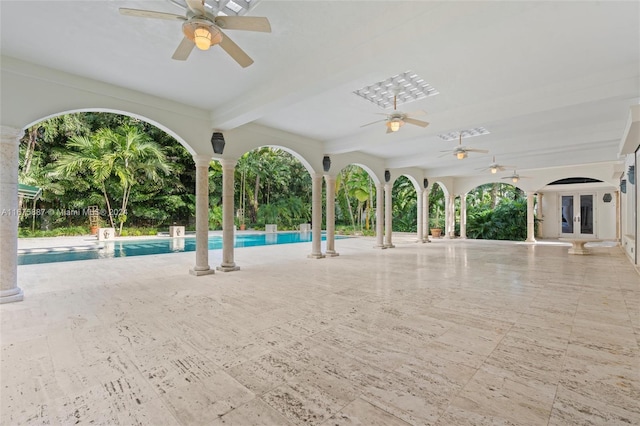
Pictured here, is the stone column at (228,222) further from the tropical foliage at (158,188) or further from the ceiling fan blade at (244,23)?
the tropical foliage at (158,188)

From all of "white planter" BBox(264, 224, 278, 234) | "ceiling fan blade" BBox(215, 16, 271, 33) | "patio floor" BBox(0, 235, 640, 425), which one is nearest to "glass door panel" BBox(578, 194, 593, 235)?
"patio floor" BBox(0, 235, 640, 425)

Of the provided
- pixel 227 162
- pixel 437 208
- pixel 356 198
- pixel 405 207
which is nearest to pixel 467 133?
pixel 227 162

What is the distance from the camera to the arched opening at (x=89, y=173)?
13.8 m

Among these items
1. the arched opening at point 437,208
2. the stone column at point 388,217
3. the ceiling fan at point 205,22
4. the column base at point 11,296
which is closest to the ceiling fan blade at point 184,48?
the ceiling fan at point 205,22

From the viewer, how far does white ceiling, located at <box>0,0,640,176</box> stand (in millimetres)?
3266

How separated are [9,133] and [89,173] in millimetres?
12846

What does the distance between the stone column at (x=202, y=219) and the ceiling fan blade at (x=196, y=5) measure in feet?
13.4

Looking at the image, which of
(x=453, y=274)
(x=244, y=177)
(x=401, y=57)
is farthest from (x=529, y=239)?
(x=244, y=177)

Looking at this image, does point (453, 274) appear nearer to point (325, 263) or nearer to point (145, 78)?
point (325, 263)

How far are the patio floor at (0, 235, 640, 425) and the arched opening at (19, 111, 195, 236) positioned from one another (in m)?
10.2

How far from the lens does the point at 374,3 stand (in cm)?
324

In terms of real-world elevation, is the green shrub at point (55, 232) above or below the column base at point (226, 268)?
above

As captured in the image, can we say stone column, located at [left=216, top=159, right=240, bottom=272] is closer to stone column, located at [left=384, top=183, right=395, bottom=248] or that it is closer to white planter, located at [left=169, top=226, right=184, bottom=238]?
stone column, located at [left=384, top=183, right=395, bottom=248]

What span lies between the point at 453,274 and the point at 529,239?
11017 millimetres
